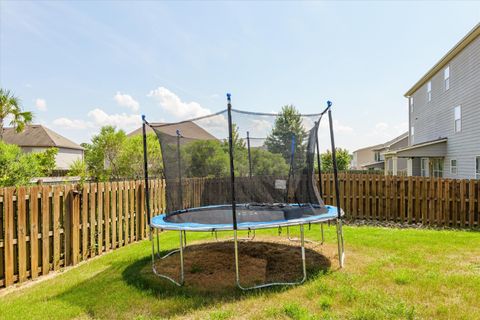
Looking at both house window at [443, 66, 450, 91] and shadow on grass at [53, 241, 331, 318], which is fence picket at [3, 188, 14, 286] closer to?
shadow on grass at [53, 241, 331, 318]

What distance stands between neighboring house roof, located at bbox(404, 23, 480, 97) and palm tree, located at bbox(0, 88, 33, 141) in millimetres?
17410

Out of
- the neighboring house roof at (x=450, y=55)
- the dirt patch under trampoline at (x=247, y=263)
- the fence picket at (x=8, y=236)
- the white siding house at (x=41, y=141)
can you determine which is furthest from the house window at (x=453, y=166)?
the white siding house at (x=41, y=141)

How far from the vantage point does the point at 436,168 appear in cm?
1534

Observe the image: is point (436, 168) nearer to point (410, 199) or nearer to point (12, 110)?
point (410, 199)

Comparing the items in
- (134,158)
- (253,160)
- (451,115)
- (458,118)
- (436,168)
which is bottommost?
(436,168)

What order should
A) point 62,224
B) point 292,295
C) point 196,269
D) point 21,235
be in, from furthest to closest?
point 62,224
point 196,269
point 21,235
point 292,295

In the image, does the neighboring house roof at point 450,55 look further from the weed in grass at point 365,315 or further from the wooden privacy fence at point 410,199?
the weed in grass at point 365,315

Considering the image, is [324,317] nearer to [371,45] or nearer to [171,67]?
[371,45]

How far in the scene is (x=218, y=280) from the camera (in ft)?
12.0

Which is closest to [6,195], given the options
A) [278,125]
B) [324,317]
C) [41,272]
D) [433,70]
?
[41,272]

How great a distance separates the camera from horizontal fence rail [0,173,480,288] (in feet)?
12.5

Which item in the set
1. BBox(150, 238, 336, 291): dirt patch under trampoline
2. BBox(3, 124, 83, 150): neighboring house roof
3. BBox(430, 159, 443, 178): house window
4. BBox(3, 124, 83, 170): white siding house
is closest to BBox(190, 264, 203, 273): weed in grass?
BBox(150, 238, 336, 291): dirt patch under trampoline

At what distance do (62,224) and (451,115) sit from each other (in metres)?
14.5

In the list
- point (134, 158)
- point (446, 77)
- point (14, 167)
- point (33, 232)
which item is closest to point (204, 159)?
point (33, 232)
